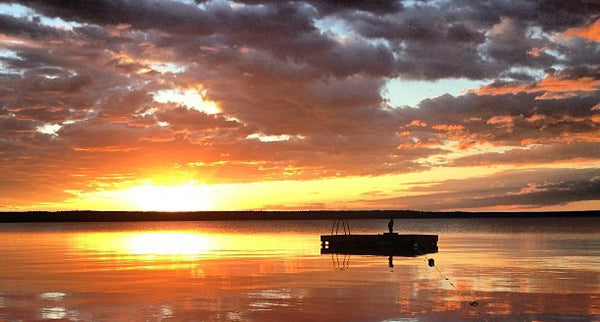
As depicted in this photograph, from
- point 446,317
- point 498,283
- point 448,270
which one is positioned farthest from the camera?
point 448,270

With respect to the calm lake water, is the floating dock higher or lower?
higher

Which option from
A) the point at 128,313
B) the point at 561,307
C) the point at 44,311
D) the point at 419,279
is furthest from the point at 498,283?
the point at 44,311

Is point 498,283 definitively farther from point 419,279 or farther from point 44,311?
point 44,311

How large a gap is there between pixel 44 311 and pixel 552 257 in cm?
4236

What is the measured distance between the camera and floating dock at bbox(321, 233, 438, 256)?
67000 millimetres

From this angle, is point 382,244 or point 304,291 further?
point 382,244

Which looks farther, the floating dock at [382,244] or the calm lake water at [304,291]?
the floating dock at [382,244]

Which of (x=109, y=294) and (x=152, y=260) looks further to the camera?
(x=152, y=260)

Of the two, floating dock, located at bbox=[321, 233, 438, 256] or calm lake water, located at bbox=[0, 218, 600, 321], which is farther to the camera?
floating dock, located at bbox=[321, 233, 438, 256]

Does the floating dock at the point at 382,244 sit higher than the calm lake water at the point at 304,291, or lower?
higher

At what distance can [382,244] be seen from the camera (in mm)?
69312

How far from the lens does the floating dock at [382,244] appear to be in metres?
67.0

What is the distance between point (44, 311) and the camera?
27344 mm

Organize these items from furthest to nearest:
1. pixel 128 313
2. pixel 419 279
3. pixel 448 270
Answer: pixel 448 270 < pixel 419 279 < pixel 128 313
